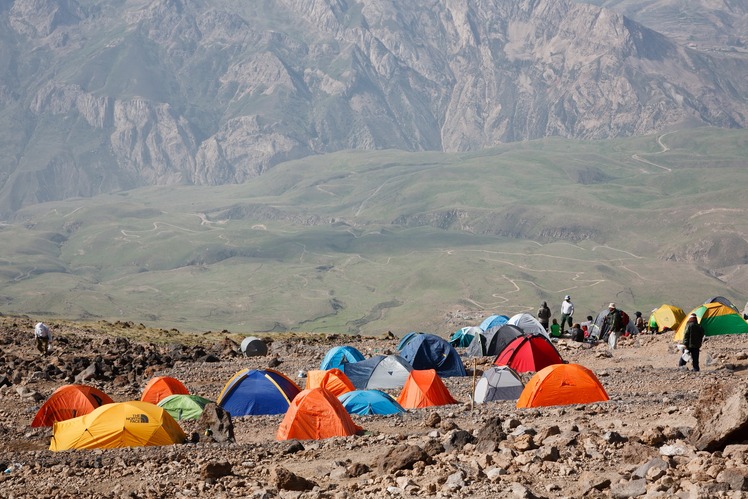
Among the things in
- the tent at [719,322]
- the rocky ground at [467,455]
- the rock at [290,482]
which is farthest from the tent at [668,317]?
the rock at [290,482]

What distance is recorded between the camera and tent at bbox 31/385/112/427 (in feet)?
87.9

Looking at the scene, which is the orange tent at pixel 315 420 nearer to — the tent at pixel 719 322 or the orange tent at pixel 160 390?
the orange tent at pixel 160 390

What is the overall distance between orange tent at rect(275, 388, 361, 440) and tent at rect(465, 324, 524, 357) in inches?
768

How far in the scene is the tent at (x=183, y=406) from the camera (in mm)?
27844

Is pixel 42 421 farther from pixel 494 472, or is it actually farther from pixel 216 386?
pixel 494 472

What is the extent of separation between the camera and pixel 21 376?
114 ft

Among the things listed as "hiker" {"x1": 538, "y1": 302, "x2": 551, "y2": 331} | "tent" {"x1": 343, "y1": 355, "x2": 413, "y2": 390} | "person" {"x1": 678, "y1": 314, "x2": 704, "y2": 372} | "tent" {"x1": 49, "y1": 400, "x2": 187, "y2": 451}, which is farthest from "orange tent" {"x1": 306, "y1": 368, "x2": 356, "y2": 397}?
"hiker" {"x1": 538, "y1": 302, "x2": 551, "y2": 331}

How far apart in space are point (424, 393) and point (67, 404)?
10281 millimetres

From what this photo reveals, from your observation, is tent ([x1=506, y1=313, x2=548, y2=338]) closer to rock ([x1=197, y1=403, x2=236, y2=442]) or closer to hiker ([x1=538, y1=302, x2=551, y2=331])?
hiker ([x1=538, y1=302, x2=551, y2=331])

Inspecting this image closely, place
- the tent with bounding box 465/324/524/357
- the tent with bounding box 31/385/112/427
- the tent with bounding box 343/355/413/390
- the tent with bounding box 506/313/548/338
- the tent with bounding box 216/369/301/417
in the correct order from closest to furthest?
the tent with bounding box 31/385/112/427, the tent with bounding box 216/369/301/417, the tent with bounding box 343/355/413/390, the tent with bounding box 465/324/524/357, the tent with bounding box 506/313/548/338

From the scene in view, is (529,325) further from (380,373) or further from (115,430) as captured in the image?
(115,430)

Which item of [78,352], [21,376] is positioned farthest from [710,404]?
[78,352]

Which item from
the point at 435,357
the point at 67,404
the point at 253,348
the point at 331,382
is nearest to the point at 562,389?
the point at 331,382

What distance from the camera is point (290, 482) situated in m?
17.1
